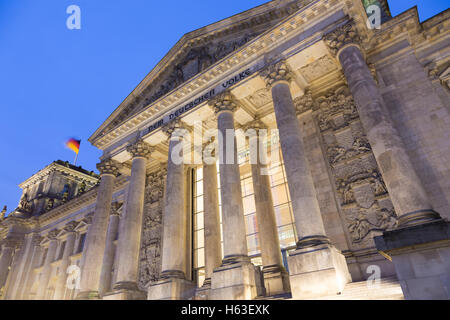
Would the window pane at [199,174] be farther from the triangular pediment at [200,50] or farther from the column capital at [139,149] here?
the triangular pediment at [200,50]

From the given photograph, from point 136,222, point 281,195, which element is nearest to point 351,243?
point 281,195

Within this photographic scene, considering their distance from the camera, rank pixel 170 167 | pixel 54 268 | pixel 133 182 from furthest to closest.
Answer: pixel 54 268 < pixel 133 182 < pixel 170 167

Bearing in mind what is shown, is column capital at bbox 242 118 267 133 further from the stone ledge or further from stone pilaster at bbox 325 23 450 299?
the stone ledge

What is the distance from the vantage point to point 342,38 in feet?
41.6

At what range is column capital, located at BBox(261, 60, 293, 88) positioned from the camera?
14.0 meters

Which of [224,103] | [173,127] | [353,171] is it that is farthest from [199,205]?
[353,171]

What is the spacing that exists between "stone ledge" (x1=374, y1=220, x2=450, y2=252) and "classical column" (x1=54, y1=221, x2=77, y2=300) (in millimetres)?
28116

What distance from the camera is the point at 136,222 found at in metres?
17.2

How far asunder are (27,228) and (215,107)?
31861 millimetres

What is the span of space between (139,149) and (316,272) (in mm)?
13423

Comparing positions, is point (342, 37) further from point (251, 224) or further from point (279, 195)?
point (251, 224)

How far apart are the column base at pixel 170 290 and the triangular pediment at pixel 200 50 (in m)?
11.1

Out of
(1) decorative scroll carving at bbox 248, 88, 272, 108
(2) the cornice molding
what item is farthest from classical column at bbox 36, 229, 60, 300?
(1) decorative scroll carving at bbox 248, 88, 272, 108

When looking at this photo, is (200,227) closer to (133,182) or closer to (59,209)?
(133,182)
